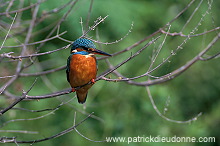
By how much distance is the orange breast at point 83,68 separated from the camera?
3.63 meters

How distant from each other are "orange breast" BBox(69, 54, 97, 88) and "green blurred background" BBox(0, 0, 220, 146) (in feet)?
3.54

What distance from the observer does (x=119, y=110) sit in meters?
5.72

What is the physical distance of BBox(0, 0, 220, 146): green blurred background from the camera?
18.0ft

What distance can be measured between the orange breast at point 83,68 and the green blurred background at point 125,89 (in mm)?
1080

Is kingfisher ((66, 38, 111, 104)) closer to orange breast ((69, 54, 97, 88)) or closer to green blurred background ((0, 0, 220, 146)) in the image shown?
orange breast ((69, 54, 97, 88))

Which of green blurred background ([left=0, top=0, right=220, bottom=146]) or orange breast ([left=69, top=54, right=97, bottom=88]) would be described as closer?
orange breast ([left=69, top=54, right=97, bottom=88])

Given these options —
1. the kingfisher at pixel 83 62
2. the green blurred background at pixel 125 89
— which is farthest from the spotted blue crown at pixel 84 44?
the green blurred background at pixel 125 89

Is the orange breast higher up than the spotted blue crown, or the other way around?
the spotted blue crown

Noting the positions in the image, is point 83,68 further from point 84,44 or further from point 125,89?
point 125,89

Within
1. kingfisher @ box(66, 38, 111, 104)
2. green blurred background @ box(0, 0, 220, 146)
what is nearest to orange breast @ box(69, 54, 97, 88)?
kingfisher @ box(66, 38, 111, 104)

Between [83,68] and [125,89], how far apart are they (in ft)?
7.25

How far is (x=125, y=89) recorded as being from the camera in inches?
228

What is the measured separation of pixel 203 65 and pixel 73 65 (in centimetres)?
370

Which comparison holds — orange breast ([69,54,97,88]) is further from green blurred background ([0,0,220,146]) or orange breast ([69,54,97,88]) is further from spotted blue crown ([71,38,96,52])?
green blurred background ([0,0,220,146])
